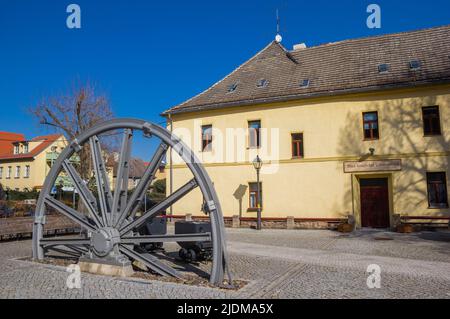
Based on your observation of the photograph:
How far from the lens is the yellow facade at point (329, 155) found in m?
17.4

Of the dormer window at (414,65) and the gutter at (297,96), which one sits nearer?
the gutter at (297,96)

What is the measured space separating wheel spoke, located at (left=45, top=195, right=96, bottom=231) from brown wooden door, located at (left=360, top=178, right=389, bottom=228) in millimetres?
13963

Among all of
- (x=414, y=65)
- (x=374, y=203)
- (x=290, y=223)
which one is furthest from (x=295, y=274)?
(x=414, y=65)

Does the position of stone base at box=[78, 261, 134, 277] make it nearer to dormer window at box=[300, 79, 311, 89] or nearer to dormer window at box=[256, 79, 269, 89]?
dormer window at box=[300, 79, 311, 89]

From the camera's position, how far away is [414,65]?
61.2 ft

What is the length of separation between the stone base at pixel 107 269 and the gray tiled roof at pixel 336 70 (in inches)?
Answer: 557

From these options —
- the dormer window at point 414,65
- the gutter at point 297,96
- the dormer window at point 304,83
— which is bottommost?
the gutter at point 297,96

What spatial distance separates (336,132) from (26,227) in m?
14.8

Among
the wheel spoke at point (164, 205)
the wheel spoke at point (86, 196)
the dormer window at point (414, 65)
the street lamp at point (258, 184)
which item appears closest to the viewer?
the wheel spoke at point (164, 205)

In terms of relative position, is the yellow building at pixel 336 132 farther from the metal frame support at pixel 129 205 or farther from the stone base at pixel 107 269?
the stone base at pixel 107 269

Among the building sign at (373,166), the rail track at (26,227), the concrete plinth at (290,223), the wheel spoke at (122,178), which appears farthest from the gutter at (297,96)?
the wheel spoke at (122,178)

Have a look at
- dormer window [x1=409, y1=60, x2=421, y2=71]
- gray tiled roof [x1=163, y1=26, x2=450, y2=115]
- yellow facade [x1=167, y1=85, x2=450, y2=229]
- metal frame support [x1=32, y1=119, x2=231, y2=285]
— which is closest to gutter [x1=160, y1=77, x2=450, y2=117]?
gray tiled roof [x1=163, y1=26, x2=450, y2=115]

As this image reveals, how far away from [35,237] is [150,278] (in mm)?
4059
